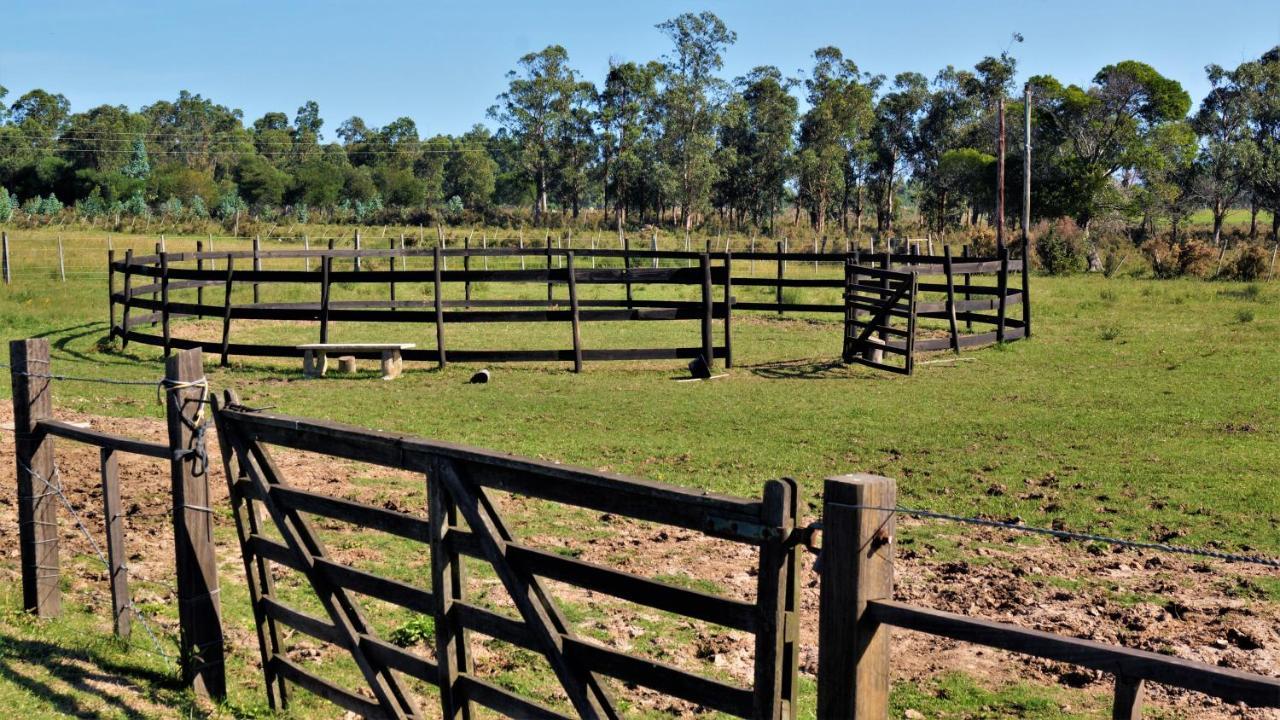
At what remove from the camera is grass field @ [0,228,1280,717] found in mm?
5785

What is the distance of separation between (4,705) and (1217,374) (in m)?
14.7

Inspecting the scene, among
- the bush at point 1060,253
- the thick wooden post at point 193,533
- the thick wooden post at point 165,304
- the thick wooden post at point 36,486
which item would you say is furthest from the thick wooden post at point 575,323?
the bush at point 1060,253

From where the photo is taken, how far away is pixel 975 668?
5.75 metres

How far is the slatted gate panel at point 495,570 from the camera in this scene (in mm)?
3330

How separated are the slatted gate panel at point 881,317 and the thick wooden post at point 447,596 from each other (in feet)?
41.3

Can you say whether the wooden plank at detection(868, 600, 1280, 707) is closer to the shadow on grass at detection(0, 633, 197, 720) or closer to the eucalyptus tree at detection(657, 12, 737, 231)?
the shadow on grass at detection(0, 633, 197, 720)

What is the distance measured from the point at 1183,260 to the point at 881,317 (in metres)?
22.2

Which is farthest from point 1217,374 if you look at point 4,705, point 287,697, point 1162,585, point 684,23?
point 684,23

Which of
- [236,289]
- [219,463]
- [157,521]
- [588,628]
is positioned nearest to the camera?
[588,628]

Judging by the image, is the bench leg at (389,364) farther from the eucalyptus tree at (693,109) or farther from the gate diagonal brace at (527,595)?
the eucalyptus tree at (693,109)

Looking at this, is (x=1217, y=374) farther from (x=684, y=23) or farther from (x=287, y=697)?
(x=684, y=23)

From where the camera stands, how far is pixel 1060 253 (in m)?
38.6

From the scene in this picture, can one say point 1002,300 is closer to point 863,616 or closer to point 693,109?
point 863,616

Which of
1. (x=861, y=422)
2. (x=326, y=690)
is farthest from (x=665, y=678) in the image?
(x=861, y=422)
